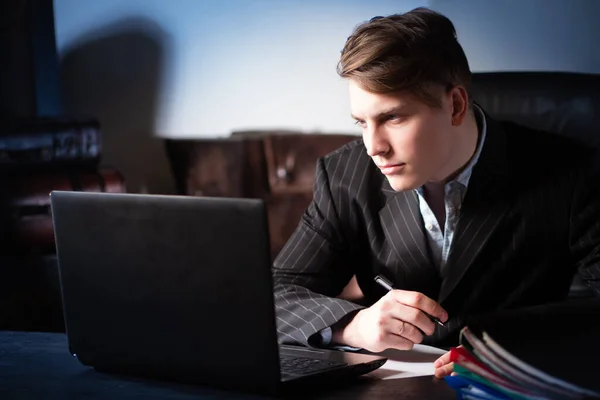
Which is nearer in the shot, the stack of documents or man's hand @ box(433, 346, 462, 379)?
the stack of documents

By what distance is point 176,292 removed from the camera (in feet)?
3.49

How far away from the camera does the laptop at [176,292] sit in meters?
1.01

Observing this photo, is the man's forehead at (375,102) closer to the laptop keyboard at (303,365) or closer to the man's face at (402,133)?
the man's face at (402,133)

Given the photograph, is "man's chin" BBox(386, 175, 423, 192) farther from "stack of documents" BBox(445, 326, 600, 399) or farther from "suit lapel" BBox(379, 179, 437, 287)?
"stack of documents" BBox(445, 326, 600, 399)

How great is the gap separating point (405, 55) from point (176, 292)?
0.64 meters

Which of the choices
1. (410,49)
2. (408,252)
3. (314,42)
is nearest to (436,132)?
(410,49)

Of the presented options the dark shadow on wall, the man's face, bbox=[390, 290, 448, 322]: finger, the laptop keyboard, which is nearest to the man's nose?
the man's face

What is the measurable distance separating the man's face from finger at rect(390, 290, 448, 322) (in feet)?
0.96

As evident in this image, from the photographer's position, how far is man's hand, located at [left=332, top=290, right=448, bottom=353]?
1.21m

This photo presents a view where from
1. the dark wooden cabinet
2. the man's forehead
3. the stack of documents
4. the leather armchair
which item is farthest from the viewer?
the dark wooden cabinet

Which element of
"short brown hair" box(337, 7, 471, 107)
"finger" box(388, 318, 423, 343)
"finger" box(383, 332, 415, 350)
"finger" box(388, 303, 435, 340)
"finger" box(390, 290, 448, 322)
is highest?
"short brown hair" box(337, 7, 471, 107)

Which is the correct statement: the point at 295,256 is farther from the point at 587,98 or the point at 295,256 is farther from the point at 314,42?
the point at 314,42

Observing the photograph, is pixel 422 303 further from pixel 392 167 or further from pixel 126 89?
pixel 126 89

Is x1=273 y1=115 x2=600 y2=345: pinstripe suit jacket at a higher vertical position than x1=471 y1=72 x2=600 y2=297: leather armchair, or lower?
lower
